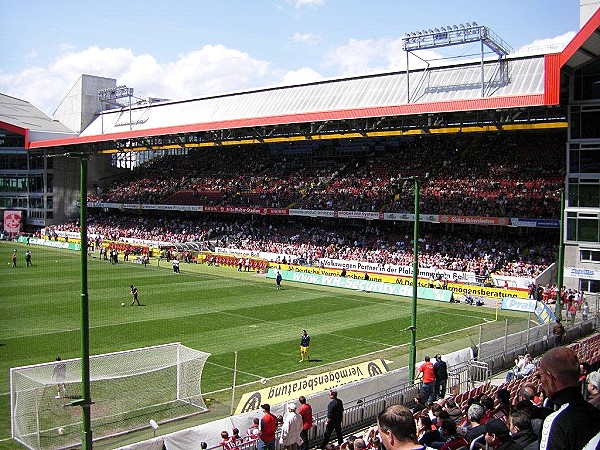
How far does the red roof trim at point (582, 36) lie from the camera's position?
2945 centimetres

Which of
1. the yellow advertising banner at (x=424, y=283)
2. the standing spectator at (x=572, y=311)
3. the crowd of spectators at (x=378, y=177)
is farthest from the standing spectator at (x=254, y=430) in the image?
the yellow advertising banner at (x=424, y=283)

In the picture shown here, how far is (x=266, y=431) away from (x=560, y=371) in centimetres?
953

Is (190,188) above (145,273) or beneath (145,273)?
above

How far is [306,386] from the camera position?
55.5 feet

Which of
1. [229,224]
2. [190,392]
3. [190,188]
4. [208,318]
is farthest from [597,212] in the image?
[190,188]

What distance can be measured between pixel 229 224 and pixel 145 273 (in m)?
19.4

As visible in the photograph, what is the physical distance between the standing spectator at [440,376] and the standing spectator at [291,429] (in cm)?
532

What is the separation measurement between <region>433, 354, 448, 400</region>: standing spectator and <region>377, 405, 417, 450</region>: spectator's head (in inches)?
532

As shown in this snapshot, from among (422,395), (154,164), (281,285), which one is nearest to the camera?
(422,395)

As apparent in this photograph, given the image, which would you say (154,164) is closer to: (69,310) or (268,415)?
(69,310)

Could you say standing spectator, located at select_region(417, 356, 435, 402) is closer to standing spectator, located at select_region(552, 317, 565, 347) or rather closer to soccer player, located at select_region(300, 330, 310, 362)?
soccer player, located at select_region(300, 330, 310, 362)

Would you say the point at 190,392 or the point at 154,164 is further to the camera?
the point at 154,164

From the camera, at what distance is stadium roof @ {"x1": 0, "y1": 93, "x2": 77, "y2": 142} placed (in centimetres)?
7175

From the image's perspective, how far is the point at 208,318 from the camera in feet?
100.0
